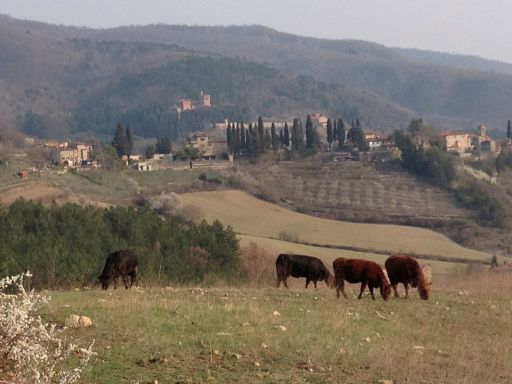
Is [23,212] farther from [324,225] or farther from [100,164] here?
[100,164]

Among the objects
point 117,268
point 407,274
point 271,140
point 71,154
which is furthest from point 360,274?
point 271,140

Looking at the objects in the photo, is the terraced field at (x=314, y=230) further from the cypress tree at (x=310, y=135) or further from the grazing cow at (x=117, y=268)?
the grazing cow at (x=117, y=268)

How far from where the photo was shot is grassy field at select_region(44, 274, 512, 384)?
1116cm

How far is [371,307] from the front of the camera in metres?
16.7

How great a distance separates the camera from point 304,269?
843 inches

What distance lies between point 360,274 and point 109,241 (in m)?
25.3

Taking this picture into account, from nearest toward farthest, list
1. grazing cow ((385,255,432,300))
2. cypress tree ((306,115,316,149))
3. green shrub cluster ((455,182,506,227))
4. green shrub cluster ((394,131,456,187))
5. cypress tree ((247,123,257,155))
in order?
grazing cow ((385,255,432,300)), green shrub cluster ((455,182,506,227)), green shrub cluster ((394,131,456,187)), cypress tree ((247,123,257,155)), cypress tree ((306,115,316,149))

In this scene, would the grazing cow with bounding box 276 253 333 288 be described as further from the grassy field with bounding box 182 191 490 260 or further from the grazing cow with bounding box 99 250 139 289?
the grassy field with bounding box 182 191 490 260

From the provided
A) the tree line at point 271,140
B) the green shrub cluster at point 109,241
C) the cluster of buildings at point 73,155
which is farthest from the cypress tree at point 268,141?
the green shrub cluster at point 109,241

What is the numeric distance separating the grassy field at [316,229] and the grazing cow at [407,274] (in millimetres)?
48752

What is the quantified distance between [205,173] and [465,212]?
30688mm

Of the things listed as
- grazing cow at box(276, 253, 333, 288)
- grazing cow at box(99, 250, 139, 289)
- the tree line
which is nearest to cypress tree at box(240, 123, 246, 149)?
the tree line

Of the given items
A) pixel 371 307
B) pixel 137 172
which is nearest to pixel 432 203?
pixel 137 172

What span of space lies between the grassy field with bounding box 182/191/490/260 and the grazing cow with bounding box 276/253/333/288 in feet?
153
